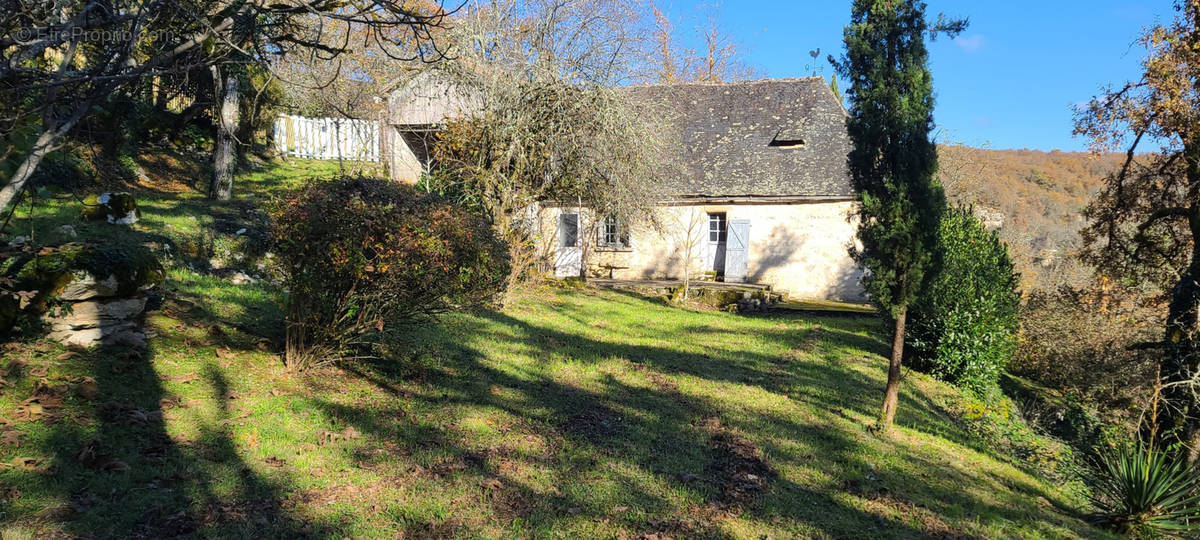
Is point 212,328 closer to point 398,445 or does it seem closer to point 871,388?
point 398,445

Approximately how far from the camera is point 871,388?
972cm

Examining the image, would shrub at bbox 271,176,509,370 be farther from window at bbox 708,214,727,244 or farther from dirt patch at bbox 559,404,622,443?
window at bbox 708,214,727,244

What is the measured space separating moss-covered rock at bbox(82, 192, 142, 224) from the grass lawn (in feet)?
7.46

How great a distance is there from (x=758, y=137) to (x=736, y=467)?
1621cm

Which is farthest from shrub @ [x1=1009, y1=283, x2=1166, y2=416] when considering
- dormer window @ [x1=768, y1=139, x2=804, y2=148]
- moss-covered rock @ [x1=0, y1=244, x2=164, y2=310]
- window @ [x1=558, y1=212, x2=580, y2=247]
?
moss-covered rock @ [x1=0, y1=244, x2=164, y2=310]

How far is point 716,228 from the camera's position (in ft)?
65.6

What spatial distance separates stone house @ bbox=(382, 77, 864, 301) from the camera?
18.4m

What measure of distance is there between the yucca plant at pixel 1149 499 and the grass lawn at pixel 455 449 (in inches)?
18.5

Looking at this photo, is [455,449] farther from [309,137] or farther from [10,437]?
[309,137]

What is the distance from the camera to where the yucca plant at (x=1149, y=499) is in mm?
6133

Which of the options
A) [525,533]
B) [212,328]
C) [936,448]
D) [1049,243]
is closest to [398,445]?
[525,533]

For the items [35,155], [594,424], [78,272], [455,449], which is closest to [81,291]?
[78,272]

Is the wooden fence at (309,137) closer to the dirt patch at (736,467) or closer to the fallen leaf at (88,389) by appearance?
the fallen leaf at (88,389)

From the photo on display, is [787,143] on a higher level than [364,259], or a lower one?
higher
